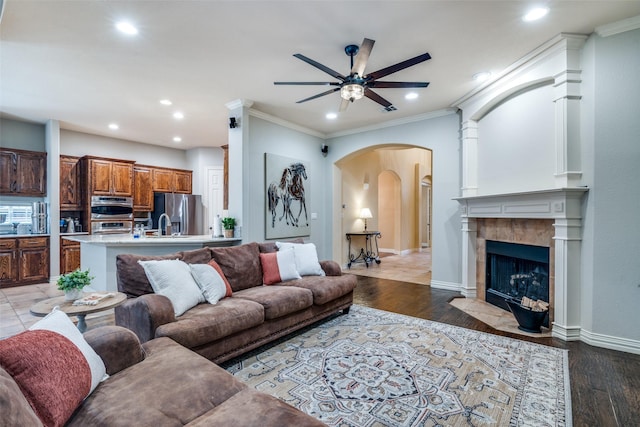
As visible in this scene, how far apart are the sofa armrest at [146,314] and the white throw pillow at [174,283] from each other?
10 centimetres

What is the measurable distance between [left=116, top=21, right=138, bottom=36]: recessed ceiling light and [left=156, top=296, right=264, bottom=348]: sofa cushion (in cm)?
258

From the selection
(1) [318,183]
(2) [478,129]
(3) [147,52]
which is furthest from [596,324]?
(3) [147,52]

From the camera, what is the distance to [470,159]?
4.48m

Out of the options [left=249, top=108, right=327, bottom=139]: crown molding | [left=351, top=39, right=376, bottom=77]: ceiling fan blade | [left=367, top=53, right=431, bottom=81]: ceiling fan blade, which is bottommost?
[left=367, top=53, right=431, bottom=81]: ceiling fan blade

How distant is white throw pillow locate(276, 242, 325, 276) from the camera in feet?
12.6

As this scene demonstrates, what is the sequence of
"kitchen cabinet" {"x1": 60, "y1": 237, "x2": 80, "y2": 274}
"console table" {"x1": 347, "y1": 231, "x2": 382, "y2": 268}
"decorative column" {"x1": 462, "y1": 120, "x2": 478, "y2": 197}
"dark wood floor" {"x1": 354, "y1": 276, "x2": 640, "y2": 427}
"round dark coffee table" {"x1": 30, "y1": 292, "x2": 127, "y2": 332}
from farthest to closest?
"console table" {"x1": 347, "y1": 231, "x2": 382, "y2": 268} → "kitchen cabinet" {"x1": 60, "y1": 237, "x2": 80, "y2": 274} → "decorative column" {"x1": 462, "y1": 120, "x2": 478, "y2": 197} → "round dark coffee table" {"x1": 30, "y1": 292, "x2": 127, "y2": 332} → "dark wood floor" {"x1": 354, "y1": 276, "x2": 640, "y2": 427}

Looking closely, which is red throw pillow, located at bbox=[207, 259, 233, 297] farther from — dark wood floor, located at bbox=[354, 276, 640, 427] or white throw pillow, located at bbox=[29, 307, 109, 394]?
dark wood floor, located at bbox=[354, 276, 640, 427]

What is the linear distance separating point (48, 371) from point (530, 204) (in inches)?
162

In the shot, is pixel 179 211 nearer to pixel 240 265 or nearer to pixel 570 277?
pixel 240 265

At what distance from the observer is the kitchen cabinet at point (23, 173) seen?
537 centimetres

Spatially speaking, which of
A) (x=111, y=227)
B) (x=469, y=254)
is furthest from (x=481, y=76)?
(x=111, y=227)

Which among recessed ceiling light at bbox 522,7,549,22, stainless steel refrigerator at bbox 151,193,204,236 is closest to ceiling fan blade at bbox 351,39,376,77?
recessed ceiling light at bbox 522,7,549,22

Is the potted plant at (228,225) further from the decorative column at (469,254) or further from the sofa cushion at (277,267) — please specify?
the decorative column at (469,254)

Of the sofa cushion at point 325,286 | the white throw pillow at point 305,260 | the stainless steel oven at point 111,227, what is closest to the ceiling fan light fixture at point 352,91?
the white throw pillow at point 305,260
